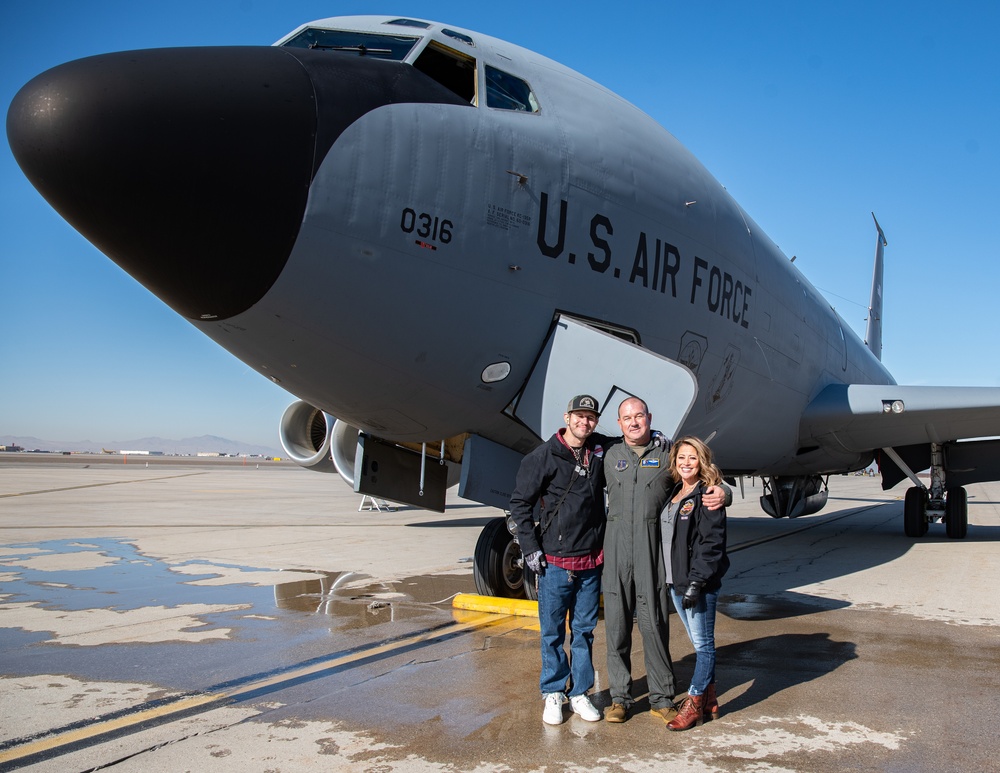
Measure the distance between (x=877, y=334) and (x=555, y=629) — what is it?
2253 cm

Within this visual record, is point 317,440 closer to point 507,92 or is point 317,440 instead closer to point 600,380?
point 600,380

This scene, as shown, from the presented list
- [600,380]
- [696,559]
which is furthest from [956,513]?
[696,559]

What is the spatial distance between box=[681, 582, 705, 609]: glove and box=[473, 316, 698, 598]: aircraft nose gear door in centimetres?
148

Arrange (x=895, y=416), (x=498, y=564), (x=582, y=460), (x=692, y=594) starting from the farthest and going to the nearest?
(x=895, y=416) < (x=498, y=564) < (x=582, y=460) < (x=692, y=594)

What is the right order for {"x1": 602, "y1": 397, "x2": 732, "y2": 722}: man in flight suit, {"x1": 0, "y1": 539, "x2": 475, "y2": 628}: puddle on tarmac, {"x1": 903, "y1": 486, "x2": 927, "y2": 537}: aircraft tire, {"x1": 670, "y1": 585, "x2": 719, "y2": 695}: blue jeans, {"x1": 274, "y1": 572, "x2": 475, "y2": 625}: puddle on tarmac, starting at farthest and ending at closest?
{"x1": 903, "y1": 486, "x2": 927, "y2": 537}: aircraft tire → {"x1": 0, "y1": 539, "x2": 475, "y2": 628}: puddle on tarmac → {"x1": 274, "y1": 572, "x2": 475, "y2": 625}: puddle on tarmac → {"x1": 602, "y1": 397, "x2": 732, "y2": 722}: man in flight suit → {"x1": 670, "y1": 585, "x2": 719, "y2": 695}: blue jeans

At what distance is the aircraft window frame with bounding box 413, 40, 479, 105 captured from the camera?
17.7 ft

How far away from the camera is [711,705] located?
3.90 meters

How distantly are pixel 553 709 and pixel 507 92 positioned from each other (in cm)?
408

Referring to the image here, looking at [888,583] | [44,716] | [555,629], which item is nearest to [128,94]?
[44,716]

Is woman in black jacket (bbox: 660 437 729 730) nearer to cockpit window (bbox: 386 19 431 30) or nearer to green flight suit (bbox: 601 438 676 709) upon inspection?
green flight suit (bbox: 601 438 676 709)

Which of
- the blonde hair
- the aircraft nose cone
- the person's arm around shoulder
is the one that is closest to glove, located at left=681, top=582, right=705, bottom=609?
the person's arm around shoulder

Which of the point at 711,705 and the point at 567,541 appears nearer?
the point at 711,705

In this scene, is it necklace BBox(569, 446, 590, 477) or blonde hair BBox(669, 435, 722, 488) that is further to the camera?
necklace BBox(569, 446, 590, 477)

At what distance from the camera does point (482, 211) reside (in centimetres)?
514
